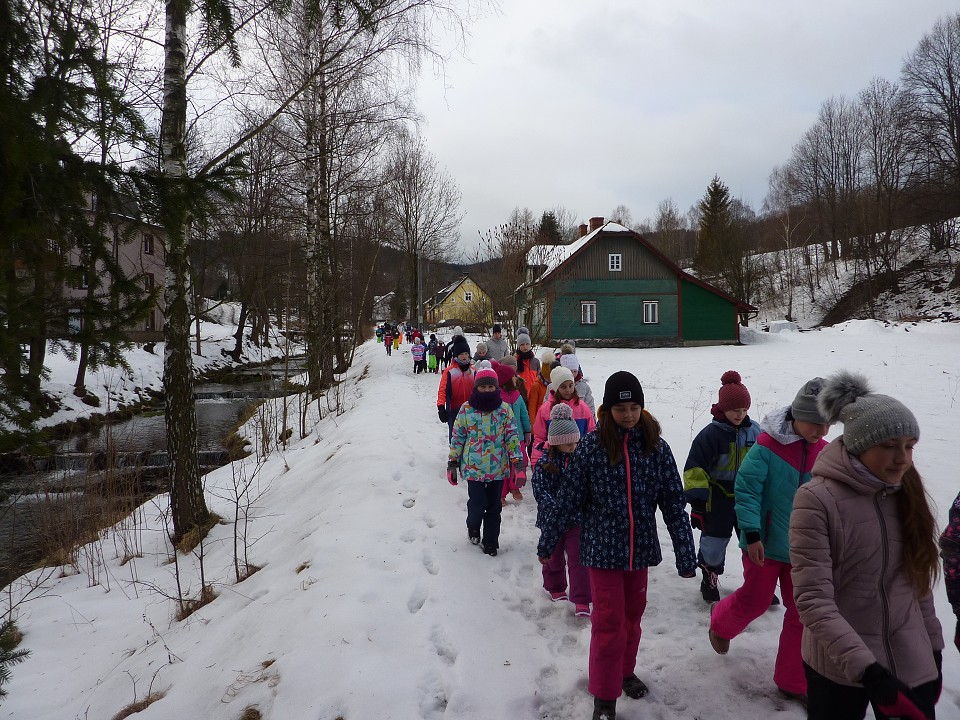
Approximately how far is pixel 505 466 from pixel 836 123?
52886 mm

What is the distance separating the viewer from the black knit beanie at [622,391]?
2.99 m

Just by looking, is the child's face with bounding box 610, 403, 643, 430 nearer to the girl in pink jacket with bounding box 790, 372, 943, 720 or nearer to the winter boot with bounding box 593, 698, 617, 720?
the girl in pink jacket with bounding box 790, 372, 943, 720

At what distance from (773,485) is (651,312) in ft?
96.2

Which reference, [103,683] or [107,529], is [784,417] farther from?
[107,529]

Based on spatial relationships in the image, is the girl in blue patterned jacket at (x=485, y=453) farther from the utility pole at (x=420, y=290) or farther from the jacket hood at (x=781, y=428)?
the utility pole at (x=420, y=290)

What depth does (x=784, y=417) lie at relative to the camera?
3178 mm

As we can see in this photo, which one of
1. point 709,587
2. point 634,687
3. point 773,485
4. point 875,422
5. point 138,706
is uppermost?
point 875,422

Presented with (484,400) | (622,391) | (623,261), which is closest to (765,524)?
(622,391)

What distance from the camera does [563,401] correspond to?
5.51m

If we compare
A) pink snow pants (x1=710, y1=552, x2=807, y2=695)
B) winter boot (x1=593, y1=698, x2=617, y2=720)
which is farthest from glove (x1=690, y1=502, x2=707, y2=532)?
winter boot (x1=593, y1=698, x2=617, y2=720)

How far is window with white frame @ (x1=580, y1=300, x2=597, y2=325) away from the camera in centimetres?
3081

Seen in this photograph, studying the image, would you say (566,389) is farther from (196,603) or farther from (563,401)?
(196,603)

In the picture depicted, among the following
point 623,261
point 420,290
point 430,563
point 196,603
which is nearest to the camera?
point 430,563

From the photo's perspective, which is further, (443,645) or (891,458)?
(443,645)
